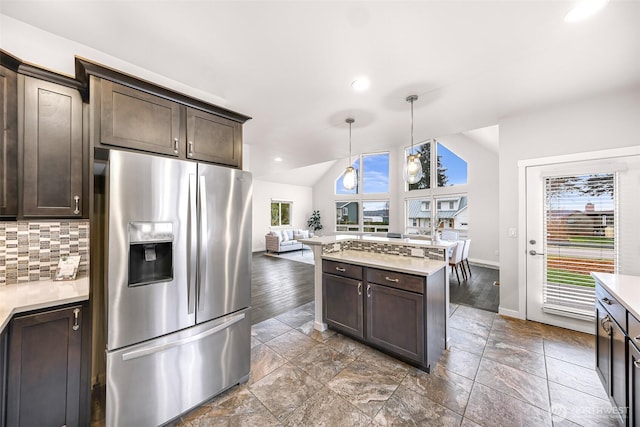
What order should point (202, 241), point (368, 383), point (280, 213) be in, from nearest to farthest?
point (202, 241) → point (368, 383) → point (280, 213)

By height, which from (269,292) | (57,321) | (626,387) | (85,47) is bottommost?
(269,292)

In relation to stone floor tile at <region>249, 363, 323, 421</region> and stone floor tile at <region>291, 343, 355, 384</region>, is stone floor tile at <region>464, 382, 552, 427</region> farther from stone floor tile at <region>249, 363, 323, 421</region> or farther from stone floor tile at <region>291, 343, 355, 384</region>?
stone floor tile at <region>249, 363, 323, 421</region>

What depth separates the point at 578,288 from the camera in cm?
275

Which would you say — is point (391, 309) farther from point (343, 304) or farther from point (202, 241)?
point (202, 241)

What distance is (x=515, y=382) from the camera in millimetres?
1953

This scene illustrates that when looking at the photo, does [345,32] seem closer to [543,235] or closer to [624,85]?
[624,85]

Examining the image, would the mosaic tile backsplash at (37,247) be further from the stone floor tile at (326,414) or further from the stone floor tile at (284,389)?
the stone floor tile at (326,414)

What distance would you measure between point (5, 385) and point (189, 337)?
2.69 feet

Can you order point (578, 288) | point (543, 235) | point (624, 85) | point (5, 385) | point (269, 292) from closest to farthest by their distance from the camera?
point (5, 385), point (624, 85), point (578, 288), point (543, 235), point (269, 292)

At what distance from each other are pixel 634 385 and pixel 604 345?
21.8 inches

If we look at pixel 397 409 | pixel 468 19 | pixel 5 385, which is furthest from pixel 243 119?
pixel 397 409

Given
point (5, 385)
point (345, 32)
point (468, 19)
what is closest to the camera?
→ point (5, 385)

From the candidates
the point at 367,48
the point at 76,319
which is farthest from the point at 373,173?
the point at 76,319

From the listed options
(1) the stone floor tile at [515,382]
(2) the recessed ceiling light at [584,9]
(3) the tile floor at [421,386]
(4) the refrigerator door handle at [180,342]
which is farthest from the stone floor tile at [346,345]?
(2) the recessed ceiling light at [584,9]
